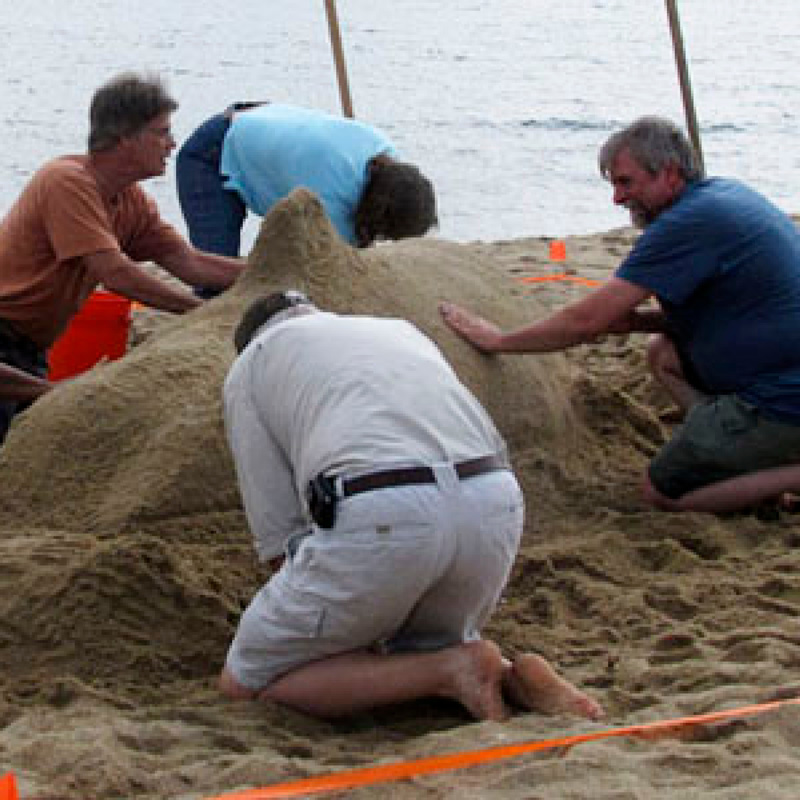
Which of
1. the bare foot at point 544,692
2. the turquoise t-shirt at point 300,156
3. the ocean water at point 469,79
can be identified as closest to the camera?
the bare foot at point 544,692

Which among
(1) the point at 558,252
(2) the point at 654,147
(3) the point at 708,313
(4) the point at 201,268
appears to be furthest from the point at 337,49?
(3) the point at 708,313

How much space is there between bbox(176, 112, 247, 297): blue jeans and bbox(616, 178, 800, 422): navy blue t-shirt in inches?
67.6

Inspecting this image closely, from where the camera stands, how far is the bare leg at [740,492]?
3.84 m

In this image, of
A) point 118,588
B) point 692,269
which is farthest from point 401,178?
point 118,588

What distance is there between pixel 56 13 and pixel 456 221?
4017 mm

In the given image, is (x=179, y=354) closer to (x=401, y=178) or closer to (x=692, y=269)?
(x=401, y=178)

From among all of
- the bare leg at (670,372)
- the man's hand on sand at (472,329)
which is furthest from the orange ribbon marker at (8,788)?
the bare leg at (670,372)

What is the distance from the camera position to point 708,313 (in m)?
3.76

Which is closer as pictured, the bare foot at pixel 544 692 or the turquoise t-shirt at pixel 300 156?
the bare foot at pixel 544 692

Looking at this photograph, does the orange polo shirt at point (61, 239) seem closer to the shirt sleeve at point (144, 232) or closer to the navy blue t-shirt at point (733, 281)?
the shirt sleeve at point (144, 232)

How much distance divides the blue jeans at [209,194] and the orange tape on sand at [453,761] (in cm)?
284

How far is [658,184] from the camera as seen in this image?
373 centimetres

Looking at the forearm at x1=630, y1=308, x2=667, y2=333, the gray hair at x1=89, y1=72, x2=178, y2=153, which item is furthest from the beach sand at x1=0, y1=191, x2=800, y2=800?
the gray hair at x1=89, y1=72, x2=178, y2=153

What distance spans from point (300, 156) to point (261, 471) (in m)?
2.13
